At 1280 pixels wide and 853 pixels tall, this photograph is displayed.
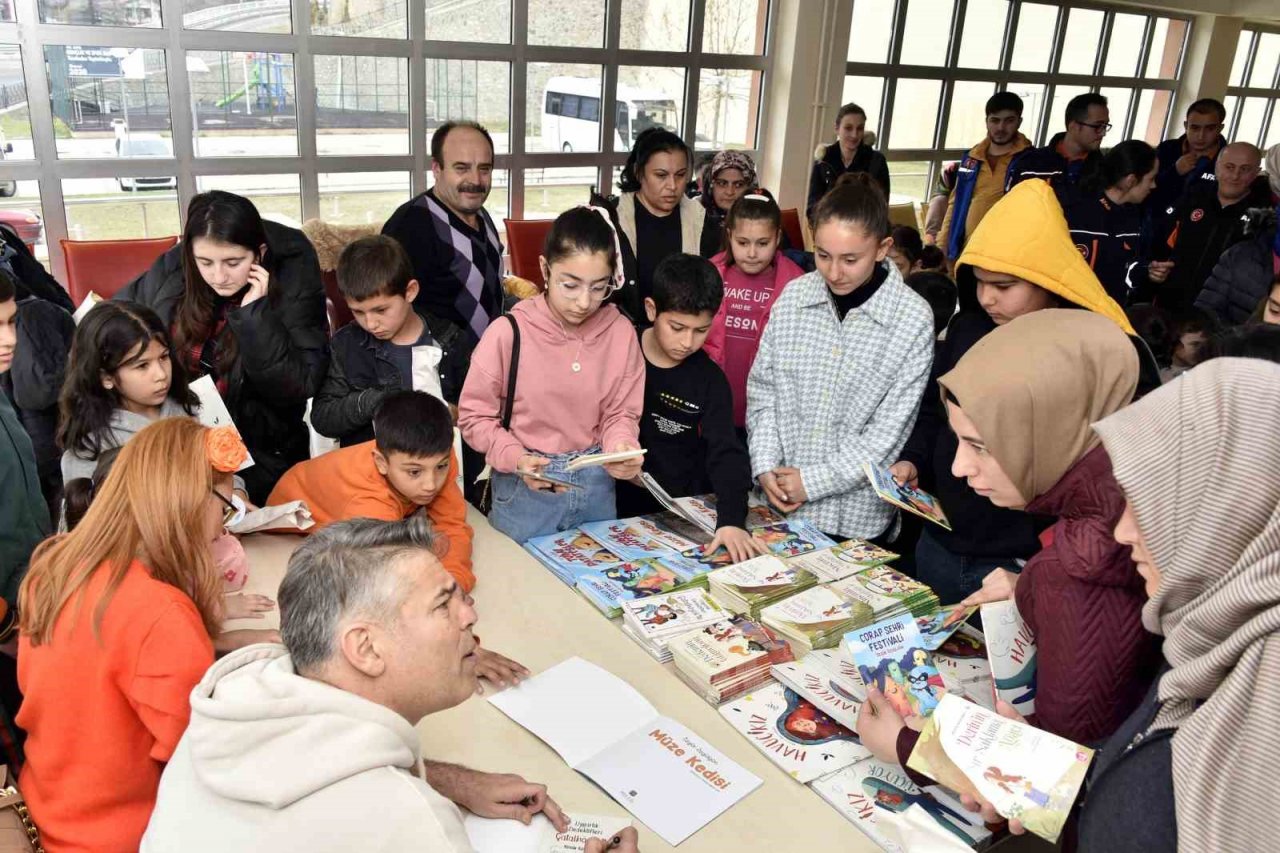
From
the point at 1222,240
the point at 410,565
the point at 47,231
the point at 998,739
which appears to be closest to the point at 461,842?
the point at 410,565

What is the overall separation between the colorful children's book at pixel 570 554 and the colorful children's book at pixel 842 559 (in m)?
0.49

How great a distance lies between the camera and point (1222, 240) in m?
5.31

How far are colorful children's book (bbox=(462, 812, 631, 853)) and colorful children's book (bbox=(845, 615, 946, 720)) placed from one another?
1.80ft

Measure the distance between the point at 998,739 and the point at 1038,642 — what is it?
21 centimetres

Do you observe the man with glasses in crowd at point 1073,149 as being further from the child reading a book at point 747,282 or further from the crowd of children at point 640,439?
the child reading a book at point 747,282

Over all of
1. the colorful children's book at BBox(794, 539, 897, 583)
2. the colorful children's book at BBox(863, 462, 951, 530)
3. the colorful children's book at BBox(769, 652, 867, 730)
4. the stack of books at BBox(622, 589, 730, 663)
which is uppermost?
the colorful children's book at BBox(863, 462, 951, 530)

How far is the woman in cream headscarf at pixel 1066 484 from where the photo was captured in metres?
1.38

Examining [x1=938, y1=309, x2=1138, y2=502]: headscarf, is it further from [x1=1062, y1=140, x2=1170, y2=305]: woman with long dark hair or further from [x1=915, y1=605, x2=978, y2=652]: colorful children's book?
[x1=1062, y1=140, x2=1170, y2=305]: woman with long dark hair

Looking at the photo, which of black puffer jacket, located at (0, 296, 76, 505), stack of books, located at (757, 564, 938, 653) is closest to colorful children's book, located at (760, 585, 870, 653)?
stack of books, located at (757, 564, 938, 653)

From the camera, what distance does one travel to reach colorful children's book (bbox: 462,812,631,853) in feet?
4.57

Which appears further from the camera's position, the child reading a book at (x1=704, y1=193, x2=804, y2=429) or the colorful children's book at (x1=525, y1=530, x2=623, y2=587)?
the child reading a book at (x1=704, y1=193, x2=804, y2=429)

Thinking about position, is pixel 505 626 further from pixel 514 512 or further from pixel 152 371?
pixel 152 371

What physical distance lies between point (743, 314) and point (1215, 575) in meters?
2.14

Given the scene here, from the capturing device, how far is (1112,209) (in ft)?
15.3
